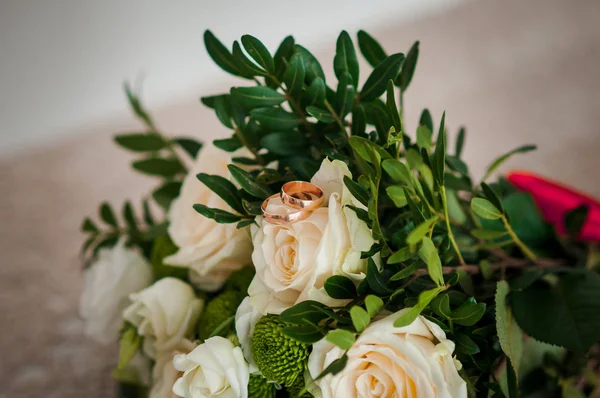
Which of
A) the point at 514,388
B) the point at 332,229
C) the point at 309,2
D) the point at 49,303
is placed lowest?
the point at 49,303

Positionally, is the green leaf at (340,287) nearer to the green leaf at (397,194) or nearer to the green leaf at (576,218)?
the green leaf at (397,194)

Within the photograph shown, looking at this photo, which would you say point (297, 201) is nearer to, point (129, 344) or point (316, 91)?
point (316, 91)

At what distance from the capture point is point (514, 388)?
1.07 ft

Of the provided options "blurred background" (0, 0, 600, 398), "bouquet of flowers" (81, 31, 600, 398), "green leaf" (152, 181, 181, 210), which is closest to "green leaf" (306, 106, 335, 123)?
"bouquet of flowers" (81, 31, 600, 398)

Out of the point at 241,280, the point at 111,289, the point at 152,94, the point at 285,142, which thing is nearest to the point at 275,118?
the point at 285,142

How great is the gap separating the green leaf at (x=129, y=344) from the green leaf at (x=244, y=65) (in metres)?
0.22

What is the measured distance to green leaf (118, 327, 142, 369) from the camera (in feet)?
1.33

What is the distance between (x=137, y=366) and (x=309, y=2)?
1102mm

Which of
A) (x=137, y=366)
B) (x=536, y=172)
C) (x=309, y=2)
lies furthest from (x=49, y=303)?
(x=309, y=2)

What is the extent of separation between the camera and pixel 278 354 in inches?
12.2

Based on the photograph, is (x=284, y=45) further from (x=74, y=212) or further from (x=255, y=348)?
(x=74, y=212)

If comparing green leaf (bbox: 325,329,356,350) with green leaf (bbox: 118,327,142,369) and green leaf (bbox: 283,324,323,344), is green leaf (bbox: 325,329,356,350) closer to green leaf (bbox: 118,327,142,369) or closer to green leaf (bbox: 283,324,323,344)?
green leaf (bbox: 283,324,323,344)

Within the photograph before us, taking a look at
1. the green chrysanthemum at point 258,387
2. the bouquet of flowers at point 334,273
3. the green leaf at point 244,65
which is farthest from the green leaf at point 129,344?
the green leaf at point 244,65

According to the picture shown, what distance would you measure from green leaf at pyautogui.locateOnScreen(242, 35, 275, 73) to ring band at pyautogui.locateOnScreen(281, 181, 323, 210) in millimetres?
91
